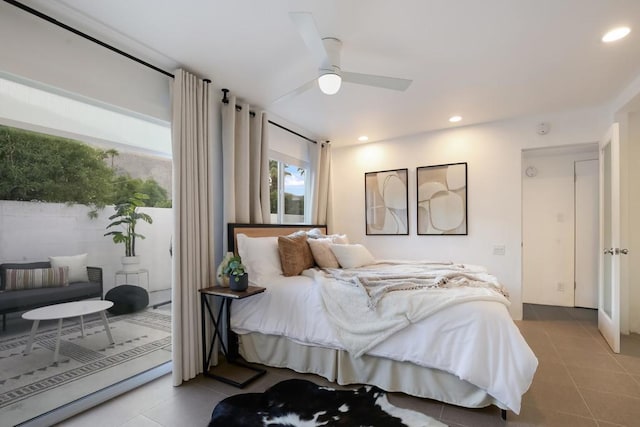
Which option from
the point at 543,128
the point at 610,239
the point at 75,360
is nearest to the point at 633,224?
the point at 610,239

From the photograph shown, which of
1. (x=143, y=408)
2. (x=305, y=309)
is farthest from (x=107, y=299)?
(x=305, y=309)

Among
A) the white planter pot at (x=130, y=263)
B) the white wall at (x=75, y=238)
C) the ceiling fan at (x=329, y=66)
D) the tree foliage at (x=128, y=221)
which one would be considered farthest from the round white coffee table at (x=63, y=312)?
the ceiling fan at (x=329, y=66)

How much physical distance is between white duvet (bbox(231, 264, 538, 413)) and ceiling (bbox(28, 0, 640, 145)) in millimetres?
1873

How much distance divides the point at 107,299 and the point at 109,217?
636mm

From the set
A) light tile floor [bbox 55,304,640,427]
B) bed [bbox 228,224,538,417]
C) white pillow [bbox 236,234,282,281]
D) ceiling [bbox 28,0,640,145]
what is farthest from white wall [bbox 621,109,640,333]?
white pillow [bbox 236,234,282,281]

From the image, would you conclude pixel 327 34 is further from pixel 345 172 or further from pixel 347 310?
pixel 345 172

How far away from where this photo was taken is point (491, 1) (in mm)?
1879

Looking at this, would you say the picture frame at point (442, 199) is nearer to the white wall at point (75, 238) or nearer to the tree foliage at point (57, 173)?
the white wall at point (75, 238)

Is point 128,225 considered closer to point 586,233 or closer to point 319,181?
point 319,181

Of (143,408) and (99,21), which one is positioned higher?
(99,21)

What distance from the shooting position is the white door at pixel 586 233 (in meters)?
4.39

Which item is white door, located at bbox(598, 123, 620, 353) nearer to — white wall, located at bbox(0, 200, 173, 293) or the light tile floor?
the light tile floor

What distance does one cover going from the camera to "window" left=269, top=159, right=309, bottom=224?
4.14m

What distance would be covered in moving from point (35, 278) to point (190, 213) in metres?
1.04
